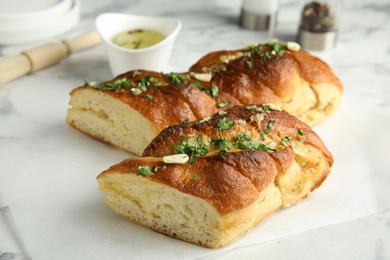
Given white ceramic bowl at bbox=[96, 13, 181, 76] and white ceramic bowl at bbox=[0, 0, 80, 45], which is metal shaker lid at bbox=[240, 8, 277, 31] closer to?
white ceramic bowl at bbox=[96, 13, 181, 76]

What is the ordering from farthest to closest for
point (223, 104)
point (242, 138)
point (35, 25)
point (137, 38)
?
1. point (35, 25)
2. point (137, 38)
3. point (223, 104)
4. point (242, 138)

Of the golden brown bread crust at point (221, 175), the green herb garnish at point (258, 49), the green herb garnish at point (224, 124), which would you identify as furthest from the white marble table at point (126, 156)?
the green herb garnish at point (258, 49)

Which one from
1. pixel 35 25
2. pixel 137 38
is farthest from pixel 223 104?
pixel 35 25

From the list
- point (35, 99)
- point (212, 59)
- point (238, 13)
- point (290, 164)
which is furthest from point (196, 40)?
point (290, 164)

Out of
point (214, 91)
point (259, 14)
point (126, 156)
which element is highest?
point (214, 91)

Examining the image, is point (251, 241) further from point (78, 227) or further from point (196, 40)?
point (196, 40)

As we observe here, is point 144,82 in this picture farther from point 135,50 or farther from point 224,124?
point 224,124

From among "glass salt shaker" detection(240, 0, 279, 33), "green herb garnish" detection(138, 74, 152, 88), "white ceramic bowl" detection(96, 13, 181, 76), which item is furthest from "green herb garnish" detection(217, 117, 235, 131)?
"glass salt shaker" detection(240, 0, 279, 33)

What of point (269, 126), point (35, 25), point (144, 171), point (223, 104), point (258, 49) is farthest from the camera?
point (35, 25)
